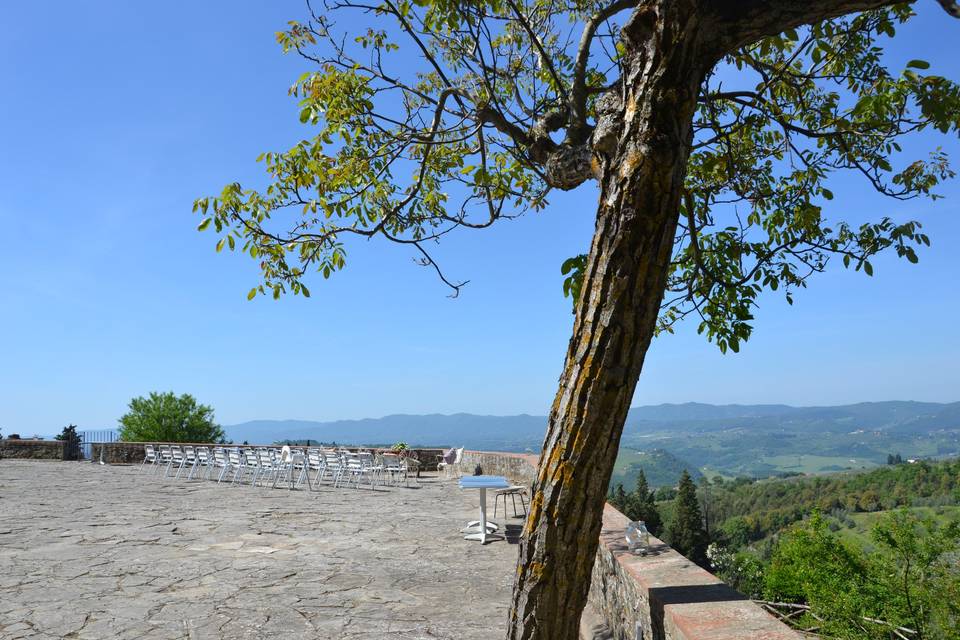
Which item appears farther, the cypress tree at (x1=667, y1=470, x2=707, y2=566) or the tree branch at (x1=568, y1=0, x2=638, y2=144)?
the cypress tree at (x1=667, y1=470, x2=707, y2=566)

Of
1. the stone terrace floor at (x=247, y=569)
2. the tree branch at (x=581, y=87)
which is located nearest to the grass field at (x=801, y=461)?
the stone terrace floor at (x=247, y=569)

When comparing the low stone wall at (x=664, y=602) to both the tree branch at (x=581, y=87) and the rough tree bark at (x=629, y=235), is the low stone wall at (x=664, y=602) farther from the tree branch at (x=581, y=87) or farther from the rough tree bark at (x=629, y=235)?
the tree branch at (x=581, y=87)

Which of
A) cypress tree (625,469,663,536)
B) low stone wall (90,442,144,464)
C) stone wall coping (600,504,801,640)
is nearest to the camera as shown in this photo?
stone wall coping (600,504,801,640)

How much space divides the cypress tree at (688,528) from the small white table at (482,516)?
13869mm

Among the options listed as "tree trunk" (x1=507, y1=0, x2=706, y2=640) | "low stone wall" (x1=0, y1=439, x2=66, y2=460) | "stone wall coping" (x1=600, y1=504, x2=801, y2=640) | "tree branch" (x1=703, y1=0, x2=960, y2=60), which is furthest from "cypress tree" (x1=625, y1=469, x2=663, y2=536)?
"low stone wall" (x1=0, y1=439, x2=66, y2=460)

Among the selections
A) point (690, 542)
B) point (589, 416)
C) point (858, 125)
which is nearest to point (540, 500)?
point (589, 416)

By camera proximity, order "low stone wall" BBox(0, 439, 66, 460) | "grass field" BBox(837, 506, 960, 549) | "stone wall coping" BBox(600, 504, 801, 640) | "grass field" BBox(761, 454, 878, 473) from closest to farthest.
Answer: "stone wall coping" BBox(600, 504, 801, 640) → "grass field" BBox(837, 506, 960, 549) → "low stone wall" BBox(0, 439, 66, 460) → "grass field" BBox(761, 454, 878, 473)

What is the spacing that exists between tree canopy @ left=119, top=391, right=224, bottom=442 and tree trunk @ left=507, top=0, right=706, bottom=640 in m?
23.4

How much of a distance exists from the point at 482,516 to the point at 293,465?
827 cm

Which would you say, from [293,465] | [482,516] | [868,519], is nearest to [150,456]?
[293,465]

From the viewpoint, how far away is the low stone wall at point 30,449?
72.9ft

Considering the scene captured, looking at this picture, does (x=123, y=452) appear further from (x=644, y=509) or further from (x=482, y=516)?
(x=482, y=516)

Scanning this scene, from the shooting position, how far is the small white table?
8.24 metres

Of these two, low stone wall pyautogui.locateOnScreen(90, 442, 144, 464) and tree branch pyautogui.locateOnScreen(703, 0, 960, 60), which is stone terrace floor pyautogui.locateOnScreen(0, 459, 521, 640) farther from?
low stone wall pyautogui.locateOnScreen(90, 442, 144, 464)
